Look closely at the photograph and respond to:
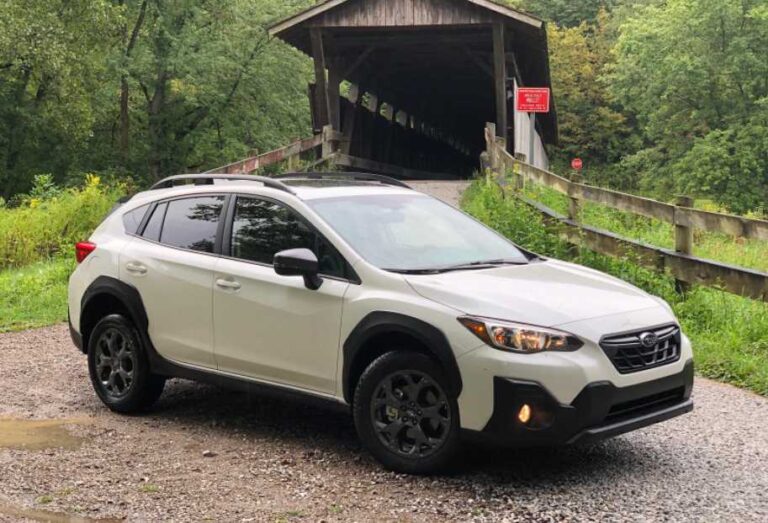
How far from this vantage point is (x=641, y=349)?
4840 mm

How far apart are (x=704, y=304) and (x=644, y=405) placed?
4.42 m

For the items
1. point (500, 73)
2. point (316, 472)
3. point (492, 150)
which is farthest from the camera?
point (500, 73)

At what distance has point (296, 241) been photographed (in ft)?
18.6

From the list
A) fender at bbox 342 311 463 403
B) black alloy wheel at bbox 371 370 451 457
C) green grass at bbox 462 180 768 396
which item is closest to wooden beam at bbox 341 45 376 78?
green grass at bbox 462 180 768 396

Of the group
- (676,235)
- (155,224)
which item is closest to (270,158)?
(676,235)

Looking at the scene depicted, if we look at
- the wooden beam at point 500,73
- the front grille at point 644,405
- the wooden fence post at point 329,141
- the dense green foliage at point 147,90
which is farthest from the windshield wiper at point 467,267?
the dense green foliage at point 147,90

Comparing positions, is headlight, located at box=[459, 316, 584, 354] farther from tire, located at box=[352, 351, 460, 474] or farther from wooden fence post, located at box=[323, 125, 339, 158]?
wooden fence post, located at box=[323, 125, 339, 158]

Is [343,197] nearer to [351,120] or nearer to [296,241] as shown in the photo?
[296,241]

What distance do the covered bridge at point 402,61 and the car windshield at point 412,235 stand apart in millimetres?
13853

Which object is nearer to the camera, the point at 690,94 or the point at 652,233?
the point at 652,233

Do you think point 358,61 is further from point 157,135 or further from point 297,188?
point 157,135

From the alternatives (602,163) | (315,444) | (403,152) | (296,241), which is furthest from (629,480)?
(602,163)

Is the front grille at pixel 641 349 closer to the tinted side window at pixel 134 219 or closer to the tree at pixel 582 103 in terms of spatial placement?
the tinted side window at pixel 134 219

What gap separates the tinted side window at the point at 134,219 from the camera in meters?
6.76
